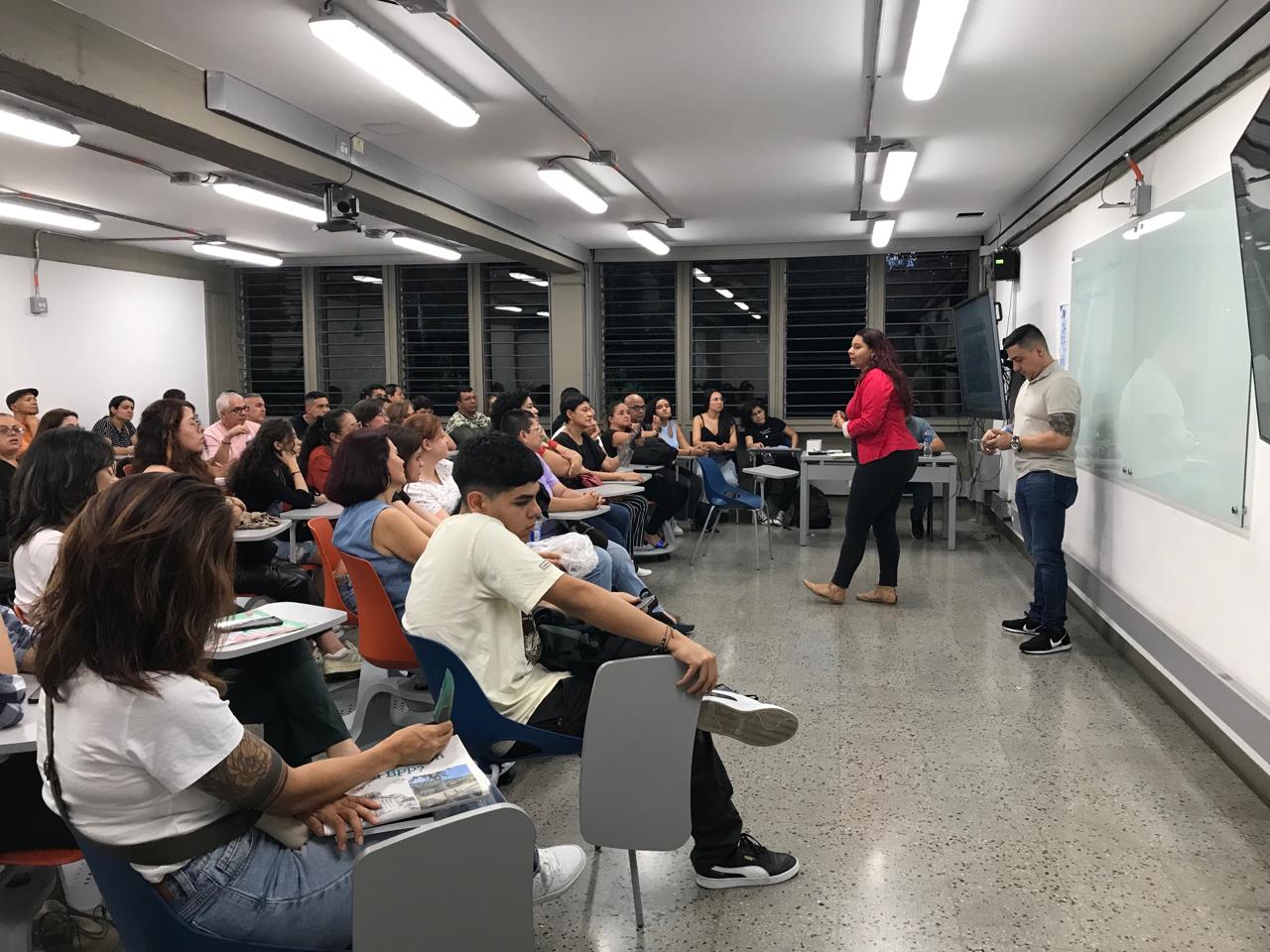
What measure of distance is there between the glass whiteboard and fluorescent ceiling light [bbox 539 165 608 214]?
138 inches

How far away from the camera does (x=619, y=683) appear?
213cm

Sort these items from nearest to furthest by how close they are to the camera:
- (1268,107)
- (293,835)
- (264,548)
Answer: (293,835)
(1268,107)
(264,548)

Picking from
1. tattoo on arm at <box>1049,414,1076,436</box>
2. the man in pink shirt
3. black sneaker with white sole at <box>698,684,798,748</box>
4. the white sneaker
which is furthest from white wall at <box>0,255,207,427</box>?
tattoo on arm at <box>1049,414,1076,436</box>

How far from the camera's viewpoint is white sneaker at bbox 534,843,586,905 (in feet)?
7.30

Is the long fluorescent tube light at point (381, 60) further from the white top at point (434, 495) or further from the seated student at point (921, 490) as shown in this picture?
the seated student at point (921, 490)

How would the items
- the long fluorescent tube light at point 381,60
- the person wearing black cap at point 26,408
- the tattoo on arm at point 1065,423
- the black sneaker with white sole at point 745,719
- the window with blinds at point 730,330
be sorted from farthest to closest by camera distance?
the window with blinds at point 730,330
the person wearing black cap at point 26,408
the tattoo on arm at point 1065,423
the long fluorescent tube light at point 381,60
the black sneaker with white sole at point 745,719

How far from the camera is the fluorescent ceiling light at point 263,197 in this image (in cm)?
651

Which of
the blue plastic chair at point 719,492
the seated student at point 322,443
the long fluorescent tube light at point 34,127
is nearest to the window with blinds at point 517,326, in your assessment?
the blue plastic chair at point 719,492

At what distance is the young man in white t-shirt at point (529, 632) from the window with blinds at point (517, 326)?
906 centimetres

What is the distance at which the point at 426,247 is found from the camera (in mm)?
9586

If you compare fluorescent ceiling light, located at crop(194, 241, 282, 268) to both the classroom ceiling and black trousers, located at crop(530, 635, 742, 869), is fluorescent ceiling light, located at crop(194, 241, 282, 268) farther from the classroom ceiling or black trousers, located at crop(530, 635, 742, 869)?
black trousers, located at crop(530, 635, 742, 869)

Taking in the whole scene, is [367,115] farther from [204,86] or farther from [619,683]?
[619,683]

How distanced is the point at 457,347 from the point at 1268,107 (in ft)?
33.0

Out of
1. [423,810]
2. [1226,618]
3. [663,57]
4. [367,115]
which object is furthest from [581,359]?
[423,810]
